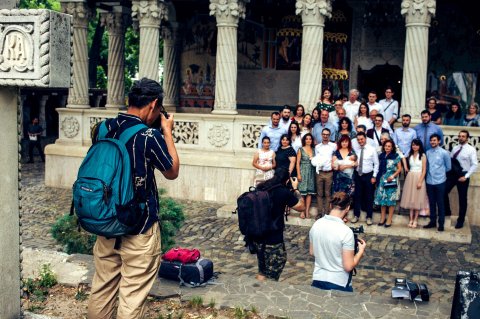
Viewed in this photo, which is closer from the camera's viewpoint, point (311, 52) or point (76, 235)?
point (76, 235)

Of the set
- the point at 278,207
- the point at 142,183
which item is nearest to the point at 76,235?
the point at 278,207

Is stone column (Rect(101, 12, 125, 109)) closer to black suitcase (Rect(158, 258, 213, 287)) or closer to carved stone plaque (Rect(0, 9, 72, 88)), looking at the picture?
black suitcase (Rect(158, 258, 213, 287))

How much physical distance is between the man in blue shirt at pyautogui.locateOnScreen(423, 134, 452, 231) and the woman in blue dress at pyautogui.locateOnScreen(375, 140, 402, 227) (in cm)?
61

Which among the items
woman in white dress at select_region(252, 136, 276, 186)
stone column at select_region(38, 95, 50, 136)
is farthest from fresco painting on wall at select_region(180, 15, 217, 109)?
woman in white dress at select_region(252, 136, 276, 186)

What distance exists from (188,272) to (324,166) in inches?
252

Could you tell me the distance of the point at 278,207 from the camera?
20.8ft

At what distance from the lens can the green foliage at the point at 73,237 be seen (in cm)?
765

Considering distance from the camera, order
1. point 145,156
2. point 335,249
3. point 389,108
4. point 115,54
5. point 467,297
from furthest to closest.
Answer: point 115,54 → point 389,108 → point 335,249 → point 467,297 → point 145,156

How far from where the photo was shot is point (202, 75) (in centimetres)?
2131

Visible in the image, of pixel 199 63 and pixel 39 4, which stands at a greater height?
pixel 39 4

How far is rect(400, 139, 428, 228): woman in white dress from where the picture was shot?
37.0 ft

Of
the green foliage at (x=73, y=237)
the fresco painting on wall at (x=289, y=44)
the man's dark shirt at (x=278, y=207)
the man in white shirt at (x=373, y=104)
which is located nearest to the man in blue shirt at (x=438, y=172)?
the man in white shirt at (x=373, y=104)

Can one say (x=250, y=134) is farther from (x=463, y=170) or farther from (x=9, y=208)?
(x=9, y=208)

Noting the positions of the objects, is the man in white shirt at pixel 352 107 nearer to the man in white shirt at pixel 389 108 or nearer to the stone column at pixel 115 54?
the man in white shirt at pixel 389 108
